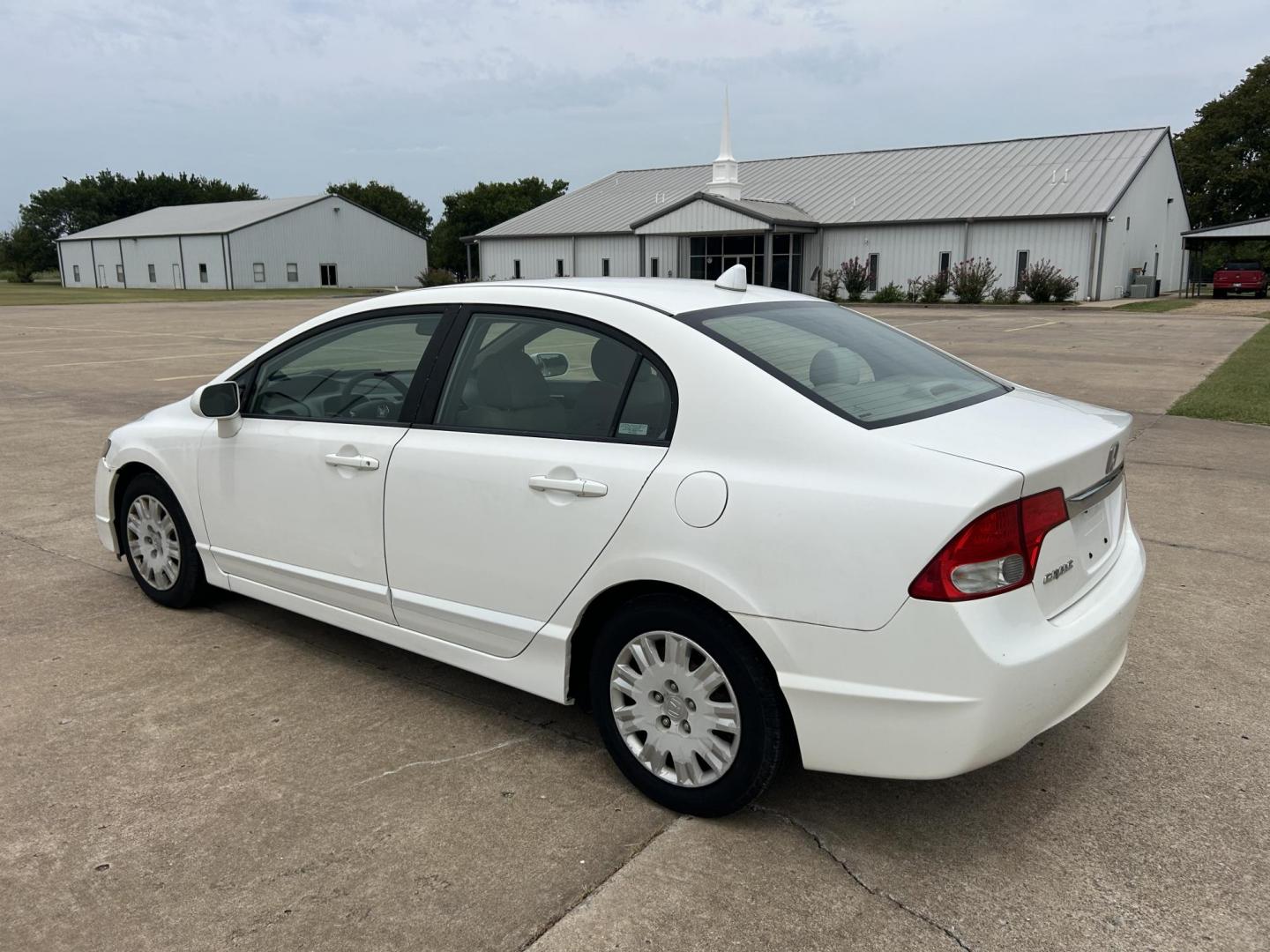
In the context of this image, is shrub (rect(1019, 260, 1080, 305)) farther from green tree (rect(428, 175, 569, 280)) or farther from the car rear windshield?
green tree (rect(428, 175, 569, 280))

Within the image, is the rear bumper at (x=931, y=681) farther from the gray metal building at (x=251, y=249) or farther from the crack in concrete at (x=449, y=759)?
the gray metal building at (x=251, y=249)

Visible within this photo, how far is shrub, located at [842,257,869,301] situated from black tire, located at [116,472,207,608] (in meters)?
41.5

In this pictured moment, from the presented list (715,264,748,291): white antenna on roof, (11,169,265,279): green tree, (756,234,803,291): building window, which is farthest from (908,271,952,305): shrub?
(11,169,265,279): green tree

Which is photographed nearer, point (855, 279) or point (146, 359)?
point (146, 359)

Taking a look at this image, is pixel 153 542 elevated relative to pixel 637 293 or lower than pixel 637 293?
lower

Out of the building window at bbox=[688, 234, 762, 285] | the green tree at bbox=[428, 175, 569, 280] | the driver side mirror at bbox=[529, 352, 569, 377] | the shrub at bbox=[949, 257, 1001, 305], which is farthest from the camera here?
the green tree at bbox=[428, 175, 569, 280]

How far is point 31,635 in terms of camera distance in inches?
180

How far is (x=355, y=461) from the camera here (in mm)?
3764

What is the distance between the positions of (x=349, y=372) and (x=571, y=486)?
1.48 m

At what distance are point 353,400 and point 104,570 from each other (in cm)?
247

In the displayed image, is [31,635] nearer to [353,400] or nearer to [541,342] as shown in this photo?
[353,400]

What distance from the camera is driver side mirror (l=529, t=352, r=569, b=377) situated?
3.56 m

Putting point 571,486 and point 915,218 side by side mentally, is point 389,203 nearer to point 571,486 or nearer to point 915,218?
point 915,218

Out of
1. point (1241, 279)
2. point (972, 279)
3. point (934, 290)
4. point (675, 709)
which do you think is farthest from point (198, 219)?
point (675, 709)
